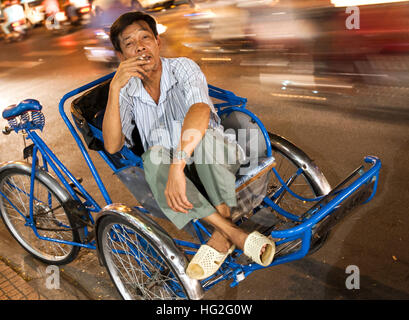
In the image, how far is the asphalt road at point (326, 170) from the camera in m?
2.56

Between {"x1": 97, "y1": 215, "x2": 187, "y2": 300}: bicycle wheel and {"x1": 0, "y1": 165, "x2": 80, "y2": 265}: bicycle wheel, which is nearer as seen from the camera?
{"x1": 97, "y1": 215, "x2": 187, "y2": 300}: bicycle wheel

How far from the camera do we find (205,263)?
82.4 inches

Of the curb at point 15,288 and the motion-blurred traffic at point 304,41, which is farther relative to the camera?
the motion-blurred traffic at point 304,41

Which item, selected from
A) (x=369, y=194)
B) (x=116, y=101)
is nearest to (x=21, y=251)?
(x=116, y=101)

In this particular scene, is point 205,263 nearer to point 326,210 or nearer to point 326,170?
point 326,210

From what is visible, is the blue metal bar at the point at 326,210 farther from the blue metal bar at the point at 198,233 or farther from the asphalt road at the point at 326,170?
the asphalt road at the point at 326,170

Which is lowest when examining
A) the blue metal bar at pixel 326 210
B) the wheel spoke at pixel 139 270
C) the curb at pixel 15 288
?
the curb at pixel 15 288

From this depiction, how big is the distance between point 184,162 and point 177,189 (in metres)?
0.15

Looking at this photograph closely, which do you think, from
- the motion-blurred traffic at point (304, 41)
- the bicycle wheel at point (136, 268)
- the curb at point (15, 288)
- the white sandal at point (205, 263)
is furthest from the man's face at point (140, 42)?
the motion-blurred traffic at point (304, 41)

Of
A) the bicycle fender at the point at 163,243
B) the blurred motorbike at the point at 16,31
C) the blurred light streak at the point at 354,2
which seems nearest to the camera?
the bicycle fender at the point at 163,243

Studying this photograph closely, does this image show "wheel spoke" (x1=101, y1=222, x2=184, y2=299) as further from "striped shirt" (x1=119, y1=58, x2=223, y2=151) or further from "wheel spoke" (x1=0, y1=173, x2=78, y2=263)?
"striped shirt" (x1=119, y1=58, x2=223, y2=151)

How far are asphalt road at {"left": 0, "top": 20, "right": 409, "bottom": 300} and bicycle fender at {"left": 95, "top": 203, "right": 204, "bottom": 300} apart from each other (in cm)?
55

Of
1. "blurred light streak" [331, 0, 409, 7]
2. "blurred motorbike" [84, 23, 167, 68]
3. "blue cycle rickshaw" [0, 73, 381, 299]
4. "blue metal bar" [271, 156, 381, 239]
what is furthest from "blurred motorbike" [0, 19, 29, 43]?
"blue metal bar" [271, 156, 381, 239]

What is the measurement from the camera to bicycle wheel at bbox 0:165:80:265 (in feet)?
9.01
